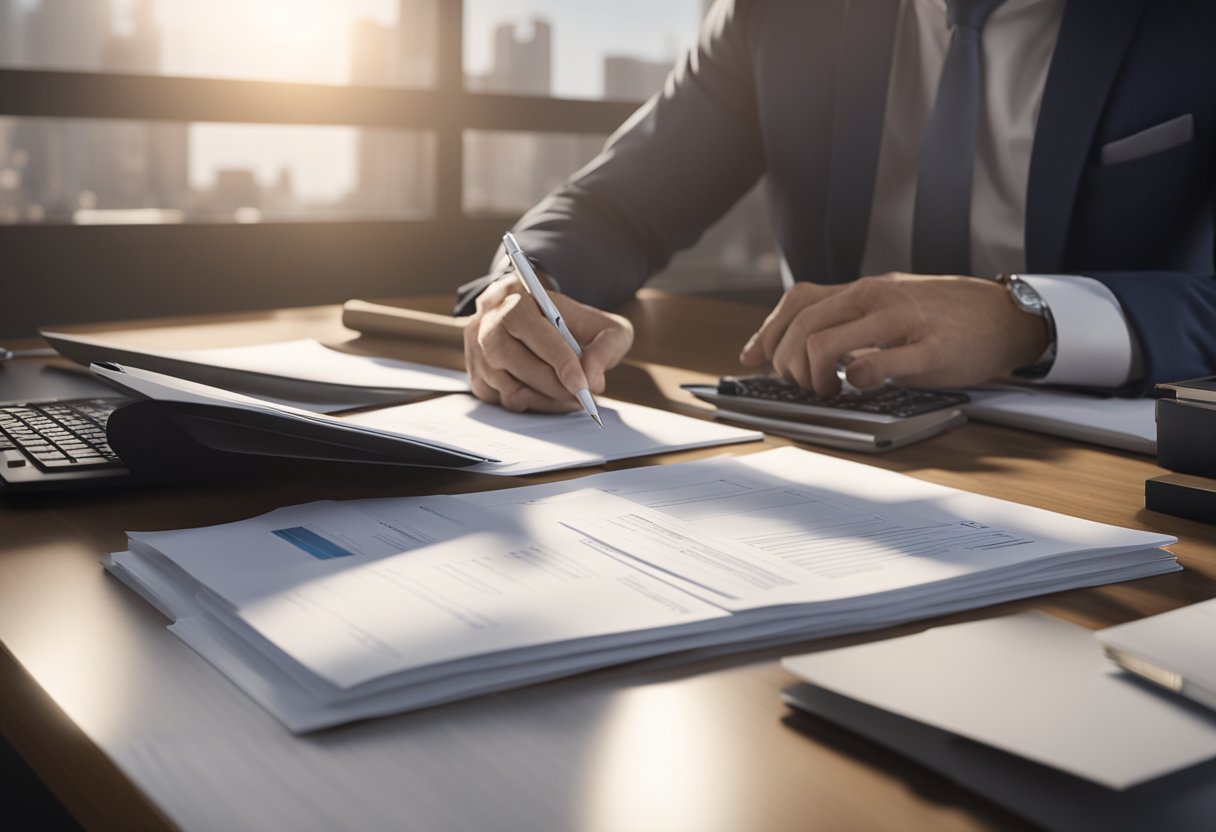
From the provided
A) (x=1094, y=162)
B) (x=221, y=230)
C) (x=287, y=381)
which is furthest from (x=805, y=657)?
(x=221, y=230)

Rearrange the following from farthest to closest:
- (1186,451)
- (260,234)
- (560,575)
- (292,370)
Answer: (260,234) < (292,370) < (1186,451) < (560,575)

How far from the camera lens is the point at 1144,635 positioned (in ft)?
1.50

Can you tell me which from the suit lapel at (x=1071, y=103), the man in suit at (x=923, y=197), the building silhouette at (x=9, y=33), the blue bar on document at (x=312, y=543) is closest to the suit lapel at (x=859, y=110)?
the man in suit at (x=923, y=197)

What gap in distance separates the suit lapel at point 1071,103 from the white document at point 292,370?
79cm

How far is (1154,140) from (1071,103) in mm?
114

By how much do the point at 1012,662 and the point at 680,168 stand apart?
59.4 inches

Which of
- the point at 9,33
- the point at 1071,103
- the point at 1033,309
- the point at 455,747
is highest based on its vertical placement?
the point at 9,33

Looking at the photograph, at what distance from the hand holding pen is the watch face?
15.9 inches

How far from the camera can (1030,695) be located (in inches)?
17.0

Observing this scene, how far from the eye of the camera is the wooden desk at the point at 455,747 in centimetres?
39

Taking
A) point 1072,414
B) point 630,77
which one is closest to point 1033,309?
point 1072,414

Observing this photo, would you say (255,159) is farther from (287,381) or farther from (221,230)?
(287,381)

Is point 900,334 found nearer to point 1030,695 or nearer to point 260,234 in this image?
point 1030,695

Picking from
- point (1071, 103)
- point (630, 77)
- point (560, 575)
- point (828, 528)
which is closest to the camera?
point (560, 575)
